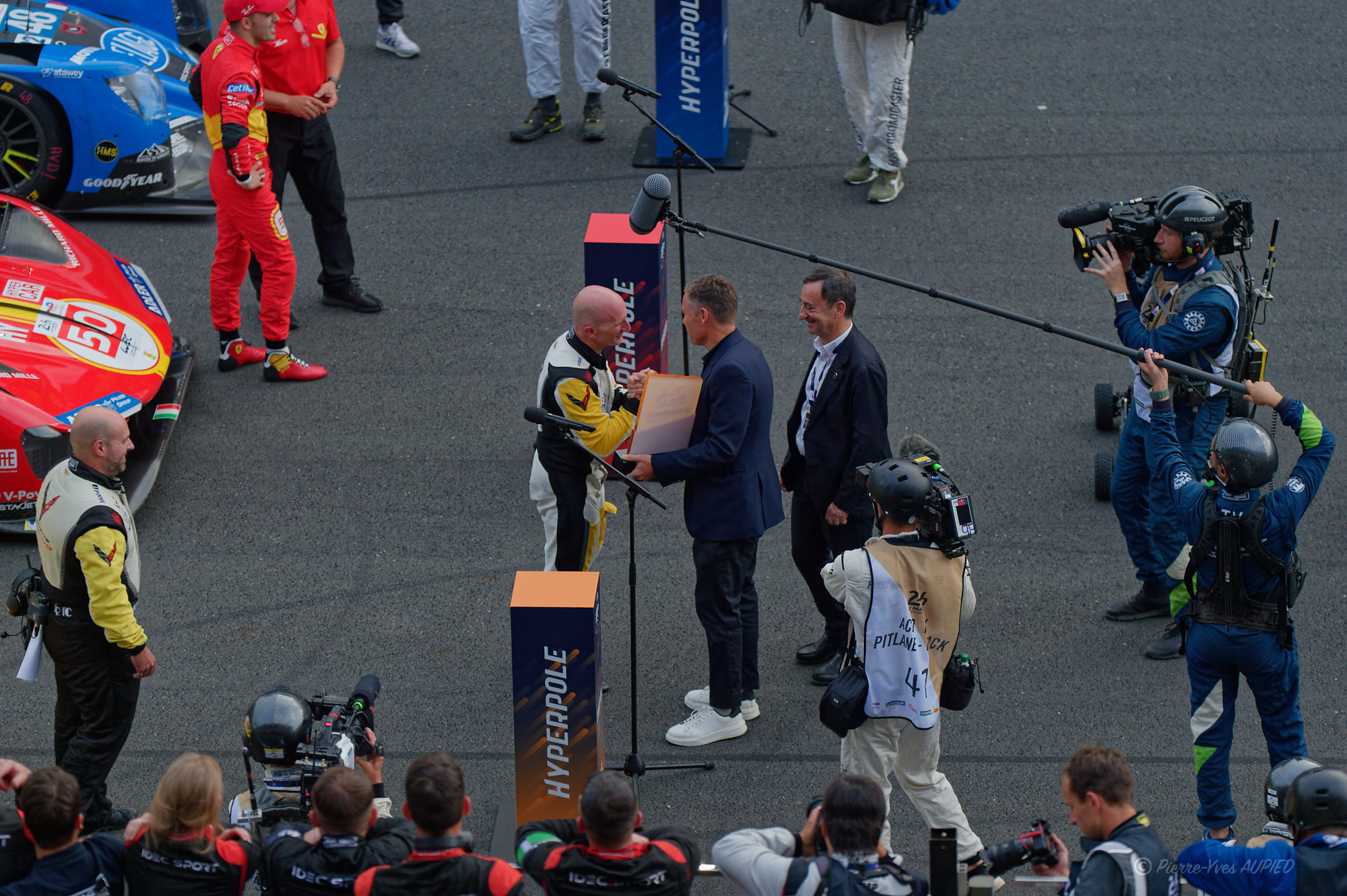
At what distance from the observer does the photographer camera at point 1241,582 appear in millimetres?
4926

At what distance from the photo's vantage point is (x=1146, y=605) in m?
6.55

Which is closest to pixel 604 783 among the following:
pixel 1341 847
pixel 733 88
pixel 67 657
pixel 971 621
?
pixel 1341 847

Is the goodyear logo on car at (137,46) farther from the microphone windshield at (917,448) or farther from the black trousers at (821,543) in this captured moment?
the microphone windshield at (917,448)

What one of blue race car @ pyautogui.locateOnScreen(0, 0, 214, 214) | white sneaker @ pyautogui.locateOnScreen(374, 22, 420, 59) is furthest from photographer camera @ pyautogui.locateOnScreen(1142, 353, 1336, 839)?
white sneaker @ pyautogui.locateOnScreen(374, 22, 420, 59)

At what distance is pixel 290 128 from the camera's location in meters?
8.49

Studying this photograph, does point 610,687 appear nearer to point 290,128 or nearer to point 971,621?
point 971,621

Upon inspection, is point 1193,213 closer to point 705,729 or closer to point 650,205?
point 650,205

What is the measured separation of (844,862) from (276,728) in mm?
1773

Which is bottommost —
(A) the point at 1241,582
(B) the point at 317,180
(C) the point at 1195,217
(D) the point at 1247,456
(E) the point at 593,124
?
(A) the point at 1241,582

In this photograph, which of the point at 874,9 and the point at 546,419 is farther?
the point at 874,9

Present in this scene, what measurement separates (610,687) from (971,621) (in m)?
1.76

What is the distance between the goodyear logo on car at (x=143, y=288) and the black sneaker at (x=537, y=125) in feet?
12.1

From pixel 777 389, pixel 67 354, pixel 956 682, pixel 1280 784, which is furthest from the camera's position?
pixel 777 389

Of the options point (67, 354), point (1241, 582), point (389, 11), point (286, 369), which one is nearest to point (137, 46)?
point (389, 11)
